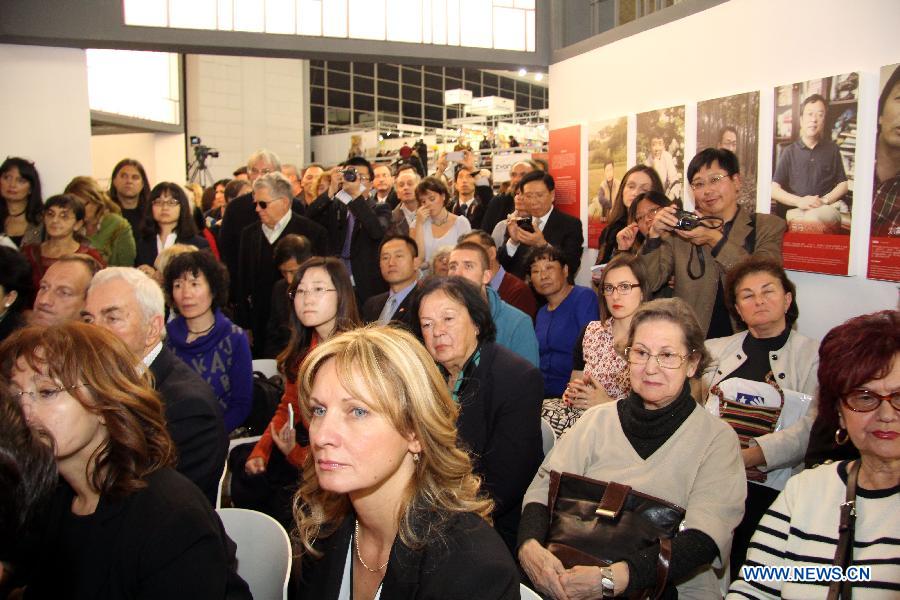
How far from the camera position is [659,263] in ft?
11.9

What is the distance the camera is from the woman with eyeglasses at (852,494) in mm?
1622

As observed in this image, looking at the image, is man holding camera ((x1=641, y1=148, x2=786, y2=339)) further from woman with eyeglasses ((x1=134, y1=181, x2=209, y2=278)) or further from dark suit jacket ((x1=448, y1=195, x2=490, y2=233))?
dark suit jacket ((x1=448, y1=195, x2=490, y2=233))

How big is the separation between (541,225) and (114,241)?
299cm

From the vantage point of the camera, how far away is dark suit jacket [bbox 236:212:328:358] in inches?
204

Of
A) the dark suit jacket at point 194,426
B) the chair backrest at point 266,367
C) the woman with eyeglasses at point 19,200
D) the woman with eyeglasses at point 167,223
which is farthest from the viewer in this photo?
the woman with eyeglasses at point 167,223

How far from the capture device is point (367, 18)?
561 cm

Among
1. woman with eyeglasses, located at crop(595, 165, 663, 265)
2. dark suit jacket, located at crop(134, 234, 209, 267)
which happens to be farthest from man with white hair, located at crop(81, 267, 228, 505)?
woman with eyeglasses, located at crop(595, 165, 663, 265)

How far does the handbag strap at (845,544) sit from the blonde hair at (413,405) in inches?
32.2

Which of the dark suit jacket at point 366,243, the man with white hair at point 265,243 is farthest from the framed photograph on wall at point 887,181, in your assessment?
the man with white hair at point 265,243

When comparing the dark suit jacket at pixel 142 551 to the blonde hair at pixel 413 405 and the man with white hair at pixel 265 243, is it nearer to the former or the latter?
the blonde hair at pixel 413 405

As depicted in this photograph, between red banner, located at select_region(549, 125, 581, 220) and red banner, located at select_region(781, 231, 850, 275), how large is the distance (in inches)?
77.4

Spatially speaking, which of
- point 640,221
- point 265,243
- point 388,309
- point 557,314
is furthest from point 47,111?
point 640,221

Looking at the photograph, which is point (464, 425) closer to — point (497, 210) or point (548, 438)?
point (548, 438)

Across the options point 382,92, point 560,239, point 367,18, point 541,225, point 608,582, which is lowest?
point 608,582
